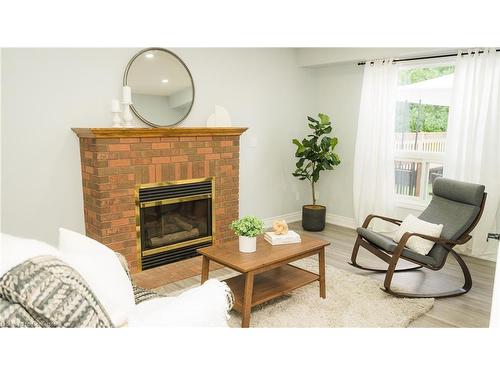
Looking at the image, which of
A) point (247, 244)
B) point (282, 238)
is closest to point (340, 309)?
point (282, 238)

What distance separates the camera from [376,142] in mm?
4645

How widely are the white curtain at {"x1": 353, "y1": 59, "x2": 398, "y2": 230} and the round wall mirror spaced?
2.14 meters

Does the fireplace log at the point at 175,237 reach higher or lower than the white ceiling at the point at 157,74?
lower

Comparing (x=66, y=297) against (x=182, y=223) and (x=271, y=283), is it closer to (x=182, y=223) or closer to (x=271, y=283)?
(x=271, y=283)

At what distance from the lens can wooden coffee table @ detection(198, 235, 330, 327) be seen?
95.3 inches

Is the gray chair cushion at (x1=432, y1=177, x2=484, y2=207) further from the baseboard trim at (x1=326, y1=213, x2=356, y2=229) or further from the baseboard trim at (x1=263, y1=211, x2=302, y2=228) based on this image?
the baseboard trim at (x1=263, y1=211, x2=302, y2=228)

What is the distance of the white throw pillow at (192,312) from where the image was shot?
142 centimetres

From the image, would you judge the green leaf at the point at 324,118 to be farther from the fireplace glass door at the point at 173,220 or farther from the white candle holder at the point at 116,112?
the white candle holder at the point at 116,112

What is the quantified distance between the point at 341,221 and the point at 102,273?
4.10 meters

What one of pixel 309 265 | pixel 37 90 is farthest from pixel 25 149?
pixel 309 265

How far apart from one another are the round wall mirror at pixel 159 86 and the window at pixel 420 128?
2477mm

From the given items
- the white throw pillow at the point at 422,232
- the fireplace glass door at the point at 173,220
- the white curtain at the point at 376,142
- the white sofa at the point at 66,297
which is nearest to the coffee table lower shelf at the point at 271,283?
the white throw pillow at the point at 422,232

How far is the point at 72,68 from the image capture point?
328 centimetres
